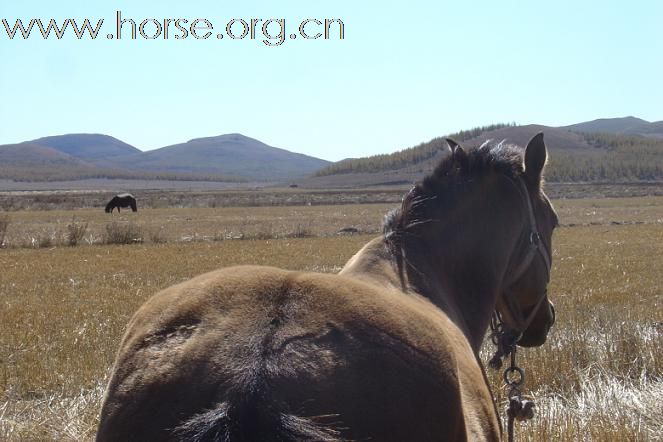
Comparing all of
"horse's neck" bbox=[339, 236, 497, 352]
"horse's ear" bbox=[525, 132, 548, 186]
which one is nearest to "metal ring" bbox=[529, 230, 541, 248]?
"horse's ear" bbox=[525, 132, 548, 186]

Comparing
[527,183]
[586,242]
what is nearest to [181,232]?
[586,242]

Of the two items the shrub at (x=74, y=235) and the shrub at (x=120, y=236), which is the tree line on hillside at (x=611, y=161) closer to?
the shrub at (x=120, y=236)

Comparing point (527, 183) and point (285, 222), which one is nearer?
point (527, 183)

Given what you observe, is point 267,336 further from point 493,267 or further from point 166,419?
point 493,267

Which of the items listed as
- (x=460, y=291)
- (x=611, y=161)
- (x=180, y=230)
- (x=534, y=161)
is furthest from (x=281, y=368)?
(x=611, y=161)

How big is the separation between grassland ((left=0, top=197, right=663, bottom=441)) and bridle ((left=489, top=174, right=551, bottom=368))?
925 mm

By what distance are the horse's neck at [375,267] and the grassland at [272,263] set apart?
2174 millimetres

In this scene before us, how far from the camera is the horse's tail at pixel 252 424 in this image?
6.35ft

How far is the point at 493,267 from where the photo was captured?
4.24 m

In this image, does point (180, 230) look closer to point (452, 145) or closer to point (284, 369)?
point (452, 145)

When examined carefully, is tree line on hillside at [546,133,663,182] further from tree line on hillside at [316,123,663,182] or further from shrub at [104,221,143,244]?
shrub at [104,221,143,244]

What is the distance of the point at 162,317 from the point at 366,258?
147cm

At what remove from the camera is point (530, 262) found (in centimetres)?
447

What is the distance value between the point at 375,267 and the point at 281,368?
151 cm
